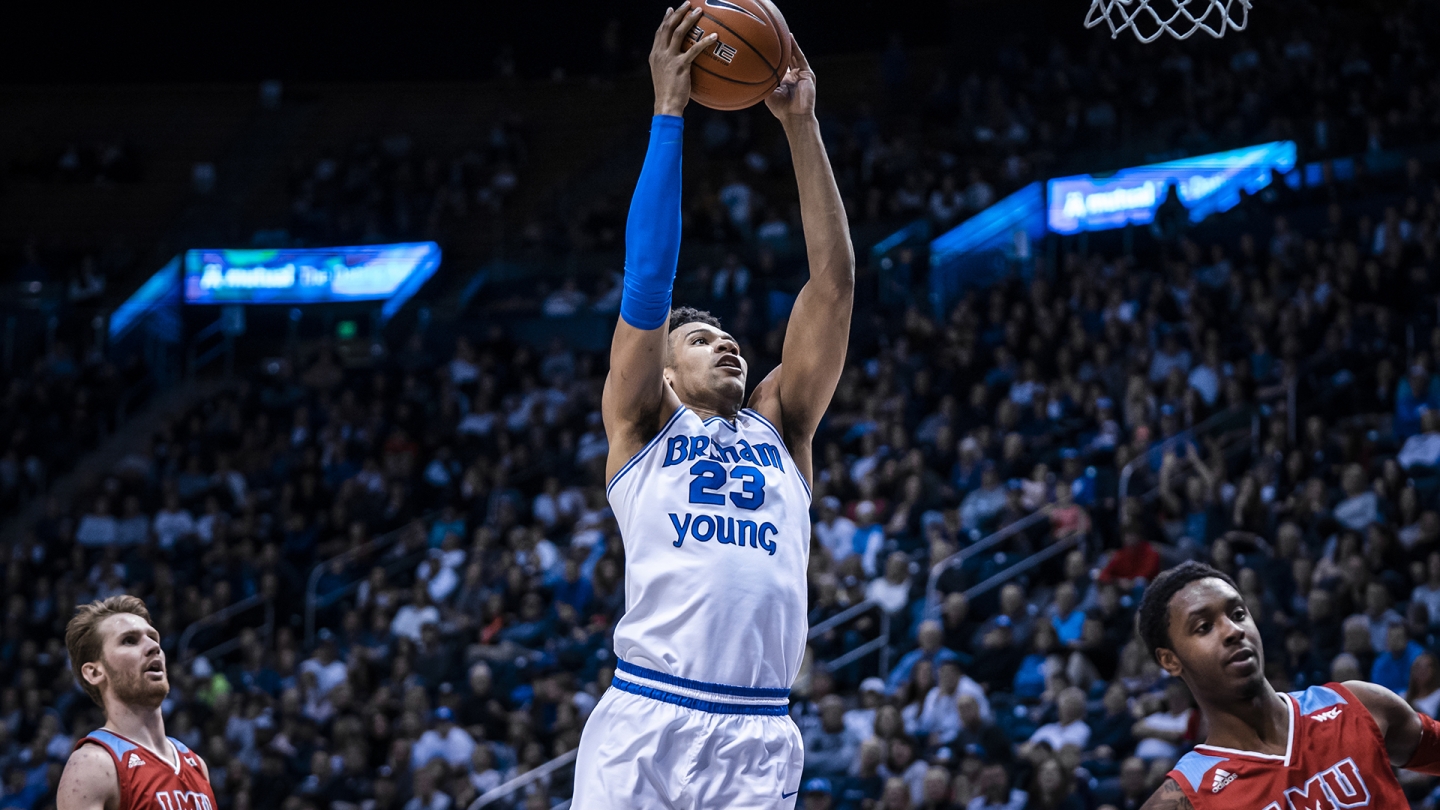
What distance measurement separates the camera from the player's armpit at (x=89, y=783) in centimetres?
429

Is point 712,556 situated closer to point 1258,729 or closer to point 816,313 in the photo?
point 816,313

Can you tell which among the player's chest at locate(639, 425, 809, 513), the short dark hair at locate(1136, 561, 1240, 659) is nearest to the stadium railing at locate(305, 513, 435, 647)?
the player's chest at locate(639, 425, 809, 513)

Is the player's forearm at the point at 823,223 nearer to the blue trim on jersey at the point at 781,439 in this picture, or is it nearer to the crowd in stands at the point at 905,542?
the blue trim on jersey at the point at 781,439

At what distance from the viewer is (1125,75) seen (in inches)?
637

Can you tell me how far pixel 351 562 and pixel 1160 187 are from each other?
828 centimetres

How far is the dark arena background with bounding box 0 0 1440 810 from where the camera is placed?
9.49 m

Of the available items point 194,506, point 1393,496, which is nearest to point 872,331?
point 1393,496

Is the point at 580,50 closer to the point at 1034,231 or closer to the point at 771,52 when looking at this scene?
the point at 1034,231

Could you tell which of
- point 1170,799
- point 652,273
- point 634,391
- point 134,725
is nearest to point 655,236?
point 652,273

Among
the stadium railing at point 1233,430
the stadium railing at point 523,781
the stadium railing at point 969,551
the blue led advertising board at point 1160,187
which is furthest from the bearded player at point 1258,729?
the blue led advertising board at point 1160,187

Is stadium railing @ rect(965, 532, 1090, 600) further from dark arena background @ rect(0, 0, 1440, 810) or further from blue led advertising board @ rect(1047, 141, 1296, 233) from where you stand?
blue led advertising board @ rect(1047, 141, 1296, 233)

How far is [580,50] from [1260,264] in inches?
441

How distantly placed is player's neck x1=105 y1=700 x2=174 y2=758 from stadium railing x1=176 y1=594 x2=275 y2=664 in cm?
864

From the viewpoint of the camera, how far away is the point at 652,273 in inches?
141
